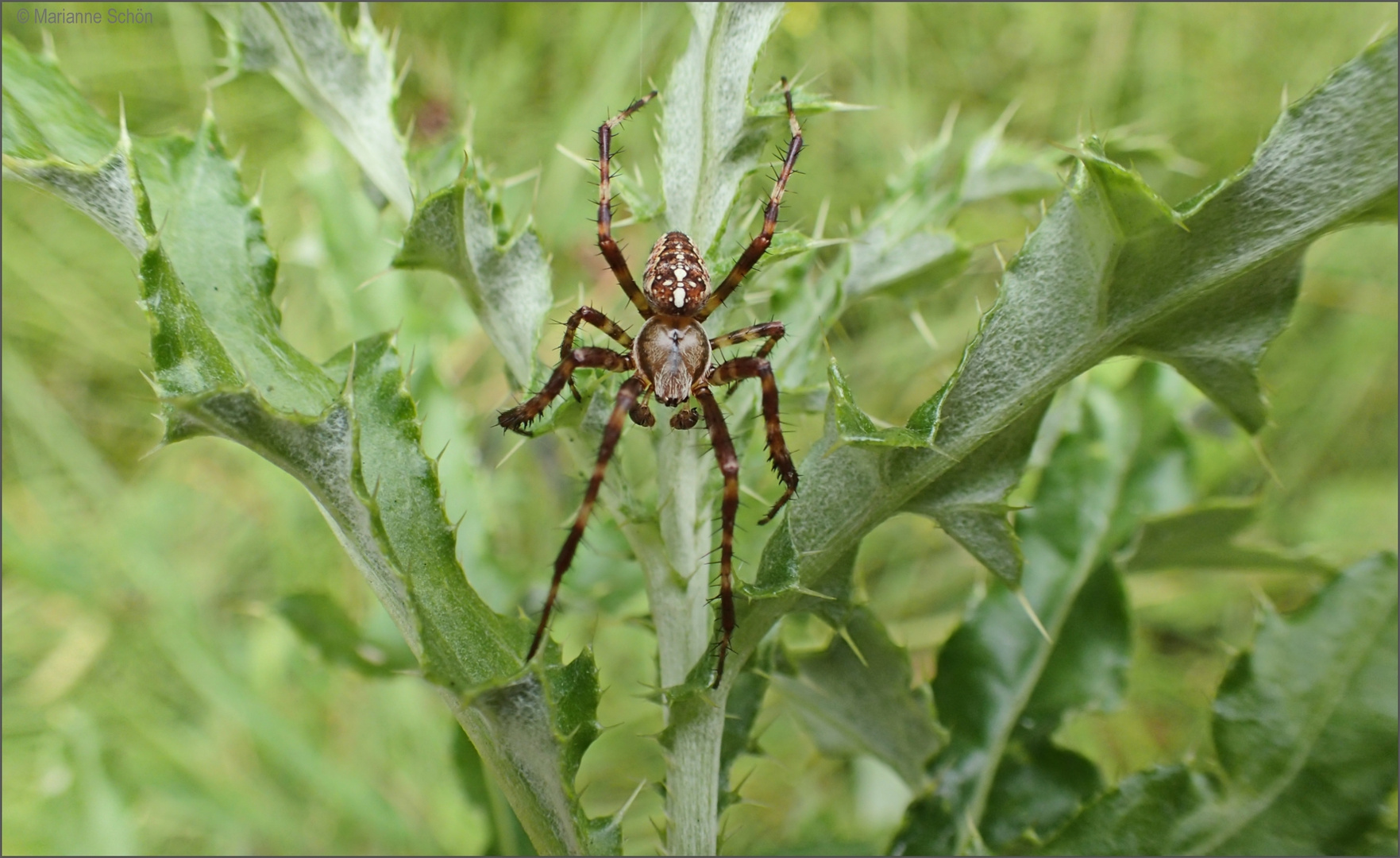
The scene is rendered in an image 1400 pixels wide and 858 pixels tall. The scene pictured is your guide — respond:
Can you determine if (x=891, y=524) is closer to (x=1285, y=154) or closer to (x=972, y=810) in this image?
(x=972, y=810)

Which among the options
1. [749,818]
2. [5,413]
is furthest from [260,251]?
[5,413]

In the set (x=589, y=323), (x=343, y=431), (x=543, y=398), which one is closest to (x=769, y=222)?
(x=589, y=323)

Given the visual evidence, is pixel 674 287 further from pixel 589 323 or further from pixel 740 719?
pixel 740 719

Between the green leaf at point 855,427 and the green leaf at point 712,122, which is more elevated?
the green leaf at point 712,122

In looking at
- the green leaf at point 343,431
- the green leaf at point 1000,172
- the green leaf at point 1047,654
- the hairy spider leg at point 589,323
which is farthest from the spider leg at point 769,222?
A: the green leaf at point 1047,654

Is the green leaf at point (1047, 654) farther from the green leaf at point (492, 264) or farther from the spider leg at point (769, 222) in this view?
the green leaf at point (492, 264)
